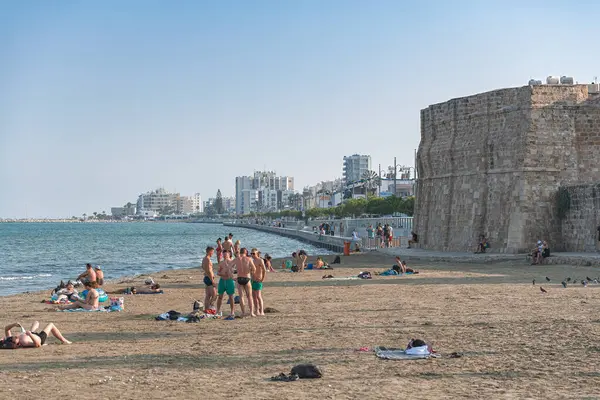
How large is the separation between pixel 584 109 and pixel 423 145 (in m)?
8.09

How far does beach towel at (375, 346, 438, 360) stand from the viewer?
32.8 feet

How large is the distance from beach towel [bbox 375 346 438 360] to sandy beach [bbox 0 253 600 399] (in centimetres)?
15

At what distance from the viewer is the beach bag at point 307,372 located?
9.00m

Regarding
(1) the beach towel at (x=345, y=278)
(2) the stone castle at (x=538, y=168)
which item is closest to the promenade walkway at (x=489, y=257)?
(2) the stone castle at (x=538, y=168)

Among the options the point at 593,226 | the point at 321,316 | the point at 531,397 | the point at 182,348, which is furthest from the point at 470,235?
the point at 531,397

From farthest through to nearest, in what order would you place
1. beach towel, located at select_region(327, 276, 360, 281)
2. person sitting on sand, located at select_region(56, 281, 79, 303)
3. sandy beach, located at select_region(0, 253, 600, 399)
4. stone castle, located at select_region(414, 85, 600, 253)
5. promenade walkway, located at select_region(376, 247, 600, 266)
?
stone castle, located at select_region(414, 85, 600, 253) → promenade walkway, located at select_region(376, 247, 600, 266) → beach towel, located at select_region(327, 276, 360, 281) → person sitting on sand, located at select_region(56, 281, 79, 303) → sandy beach, located at select_region(0, 253, 600, 399)

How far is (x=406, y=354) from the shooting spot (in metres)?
10.2

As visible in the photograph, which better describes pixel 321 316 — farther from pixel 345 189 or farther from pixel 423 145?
pixel 345 189

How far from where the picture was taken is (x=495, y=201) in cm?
3070

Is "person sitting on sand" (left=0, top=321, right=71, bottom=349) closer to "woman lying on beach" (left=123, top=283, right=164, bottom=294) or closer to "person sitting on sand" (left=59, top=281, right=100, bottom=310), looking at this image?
"person sitting on sand" (left=59, top=281, right=100, bottom=310)

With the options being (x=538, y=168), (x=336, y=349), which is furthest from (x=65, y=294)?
(x=538, y=168)

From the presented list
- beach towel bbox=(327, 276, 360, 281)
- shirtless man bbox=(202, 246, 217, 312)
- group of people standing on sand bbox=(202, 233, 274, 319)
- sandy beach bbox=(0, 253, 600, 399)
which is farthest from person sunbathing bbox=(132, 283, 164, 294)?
shirtless man bbox=(202, 246, 217, 312)

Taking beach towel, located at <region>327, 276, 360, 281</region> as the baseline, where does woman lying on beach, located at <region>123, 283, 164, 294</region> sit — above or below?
below

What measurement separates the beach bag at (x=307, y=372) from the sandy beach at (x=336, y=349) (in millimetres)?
108
